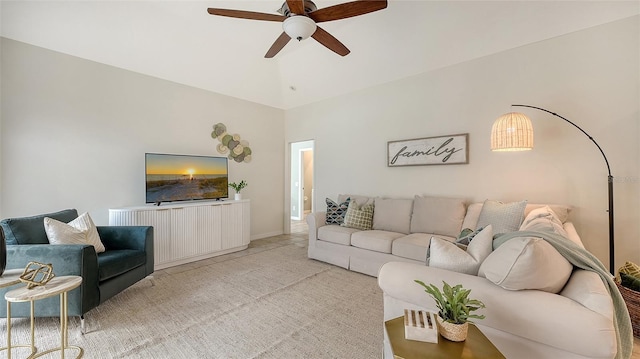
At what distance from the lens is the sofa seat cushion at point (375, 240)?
3236 millimetres

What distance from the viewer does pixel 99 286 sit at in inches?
90.3

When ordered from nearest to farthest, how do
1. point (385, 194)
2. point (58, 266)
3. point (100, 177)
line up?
1. point (58, 266)
2. point (100, 177)
3. point (385, 194)

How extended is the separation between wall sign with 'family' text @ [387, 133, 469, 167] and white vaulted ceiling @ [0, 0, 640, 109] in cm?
104

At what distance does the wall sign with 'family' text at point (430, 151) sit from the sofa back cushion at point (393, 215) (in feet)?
2.13

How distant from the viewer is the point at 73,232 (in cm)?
244

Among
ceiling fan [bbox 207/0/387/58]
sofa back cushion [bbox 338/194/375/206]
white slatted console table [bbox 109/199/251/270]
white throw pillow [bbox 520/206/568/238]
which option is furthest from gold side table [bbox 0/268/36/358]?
sofa back cushion [bbox 338/194/375/206]

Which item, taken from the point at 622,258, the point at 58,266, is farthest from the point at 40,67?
the point at 622,258

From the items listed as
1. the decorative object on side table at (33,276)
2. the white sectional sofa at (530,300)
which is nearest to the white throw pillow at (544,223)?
the white sectional sofa at (530,300)

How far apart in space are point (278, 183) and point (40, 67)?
12.6ft

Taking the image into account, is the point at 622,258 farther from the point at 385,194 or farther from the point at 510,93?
the point at 385,194

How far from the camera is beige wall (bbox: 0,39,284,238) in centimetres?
293

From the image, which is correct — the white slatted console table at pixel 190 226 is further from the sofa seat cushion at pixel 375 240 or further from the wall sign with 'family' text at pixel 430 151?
the wall sign with 'family' text at pixel 430 151

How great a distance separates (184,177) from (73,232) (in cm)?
170

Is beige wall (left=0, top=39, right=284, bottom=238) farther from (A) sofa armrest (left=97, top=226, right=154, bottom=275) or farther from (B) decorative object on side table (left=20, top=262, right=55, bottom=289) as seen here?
(B) decorative object on side table (left=20, top=262, right=55, bottom=289)
